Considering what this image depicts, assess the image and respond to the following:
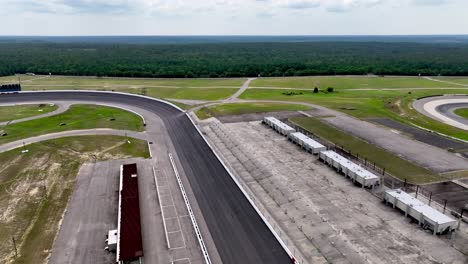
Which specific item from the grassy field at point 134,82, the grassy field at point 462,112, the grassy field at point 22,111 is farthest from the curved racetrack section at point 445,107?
the grassy field at point 22,111

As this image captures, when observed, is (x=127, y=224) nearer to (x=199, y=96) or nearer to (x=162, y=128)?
(x=162, y=128)

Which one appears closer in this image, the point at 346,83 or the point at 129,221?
the point at 129,221

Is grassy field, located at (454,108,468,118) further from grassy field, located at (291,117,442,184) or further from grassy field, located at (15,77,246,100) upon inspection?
grassy field, located at (15,77,246,100)

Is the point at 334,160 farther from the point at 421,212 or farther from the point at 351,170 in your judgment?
the point at 421,212

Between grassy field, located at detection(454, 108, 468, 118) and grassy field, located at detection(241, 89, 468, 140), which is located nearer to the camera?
grassy field, located at detection(241, 89, 468, 140)

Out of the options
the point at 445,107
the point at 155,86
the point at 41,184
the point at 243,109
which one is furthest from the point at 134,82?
the point at 445,107

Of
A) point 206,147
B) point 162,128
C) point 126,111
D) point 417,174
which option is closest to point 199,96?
point 126,111

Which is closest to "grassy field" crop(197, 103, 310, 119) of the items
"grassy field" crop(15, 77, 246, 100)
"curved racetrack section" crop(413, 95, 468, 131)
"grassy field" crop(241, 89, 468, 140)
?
"grassy field" crop(241, 89, 468, 140)
